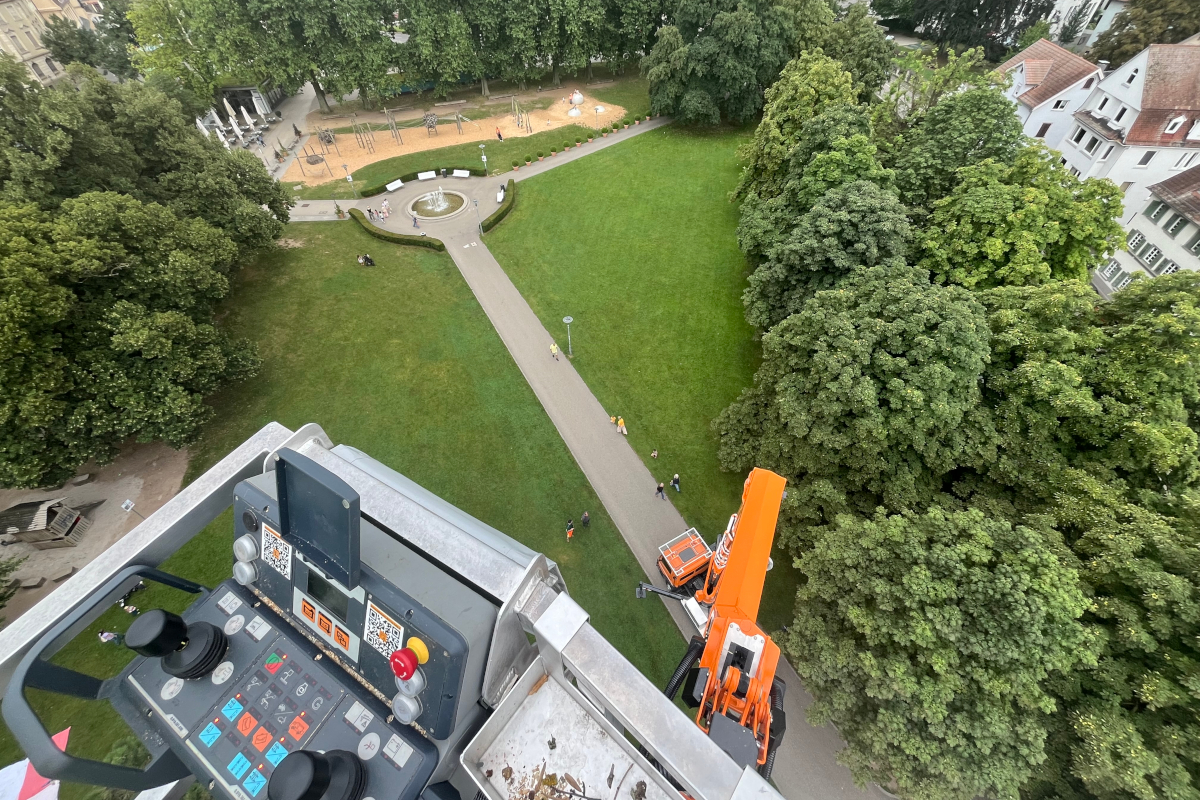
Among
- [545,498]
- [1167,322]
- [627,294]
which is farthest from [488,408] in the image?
[1167,322]

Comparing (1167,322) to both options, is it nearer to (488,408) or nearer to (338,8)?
(488,408)

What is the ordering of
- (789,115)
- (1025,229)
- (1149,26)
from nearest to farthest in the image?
(1025,229) → (789,115) → (1149,26)

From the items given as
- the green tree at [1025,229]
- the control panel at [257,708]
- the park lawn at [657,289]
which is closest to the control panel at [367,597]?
the control panel at [257,708]

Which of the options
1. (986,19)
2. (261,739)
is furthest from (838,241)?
(986,19)

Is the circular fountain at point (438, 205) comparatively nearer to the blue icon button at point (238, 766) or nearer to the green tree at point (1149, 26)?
the blue icon button at point (238, 766)

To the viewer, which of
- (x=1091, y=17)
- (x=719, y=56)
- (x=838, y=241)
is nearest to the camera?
(x=838, y=241)

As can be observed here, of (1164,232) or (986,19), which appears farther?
(986,19)

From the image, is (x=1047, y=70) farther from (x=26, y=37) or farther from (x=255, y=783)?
(x=26, y=37)
